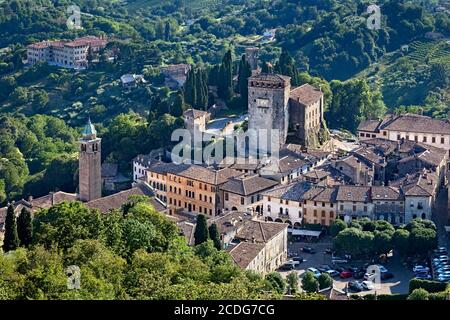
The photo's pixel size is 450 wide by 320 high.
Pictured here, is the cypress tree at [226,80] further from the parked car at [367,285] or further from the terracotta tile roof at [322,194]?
the parked car at [367,285]

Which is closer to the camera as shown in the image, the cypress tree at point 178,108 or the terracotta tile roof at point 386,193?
the terracotta tile roof at point 386,193

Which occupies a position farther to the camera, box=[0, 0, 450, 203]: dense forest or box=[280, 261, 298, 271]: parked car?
box=[0, 0, 450, 203]: dense forest

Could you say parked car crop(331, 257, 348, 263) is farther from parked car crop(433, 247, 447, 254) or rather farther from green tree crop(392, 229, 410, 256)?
parked car crop(433, 247, 447, 254)

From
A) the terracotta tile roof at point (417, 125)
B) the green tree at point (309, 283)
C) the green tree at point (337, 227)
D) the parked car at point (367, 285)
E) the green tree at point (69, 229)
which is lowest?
the parked car at point (367, 285)

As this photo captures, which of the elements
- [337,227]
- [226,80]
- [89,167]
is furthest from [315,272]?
[226,80]

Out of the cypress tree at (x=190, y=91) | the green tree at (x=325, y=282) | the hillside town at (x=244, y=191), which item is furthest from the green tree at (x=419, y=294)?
the cypress tree at (x=190, y=91)

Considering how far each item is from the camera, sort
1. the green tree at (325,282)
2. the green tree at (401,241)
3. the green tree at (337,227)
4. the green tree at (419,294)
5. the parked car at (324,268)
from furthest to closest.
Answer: the green tree at (337,227)
the green tree at (401,241)
the parked car at (324,268)
the green tree at (325,282)
the green tree at (419,294)

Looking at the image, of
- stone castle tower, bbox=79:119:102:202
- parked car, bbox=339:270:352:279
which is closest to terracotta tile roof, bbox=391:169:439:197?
parked car, bbox=339:270:352:279
